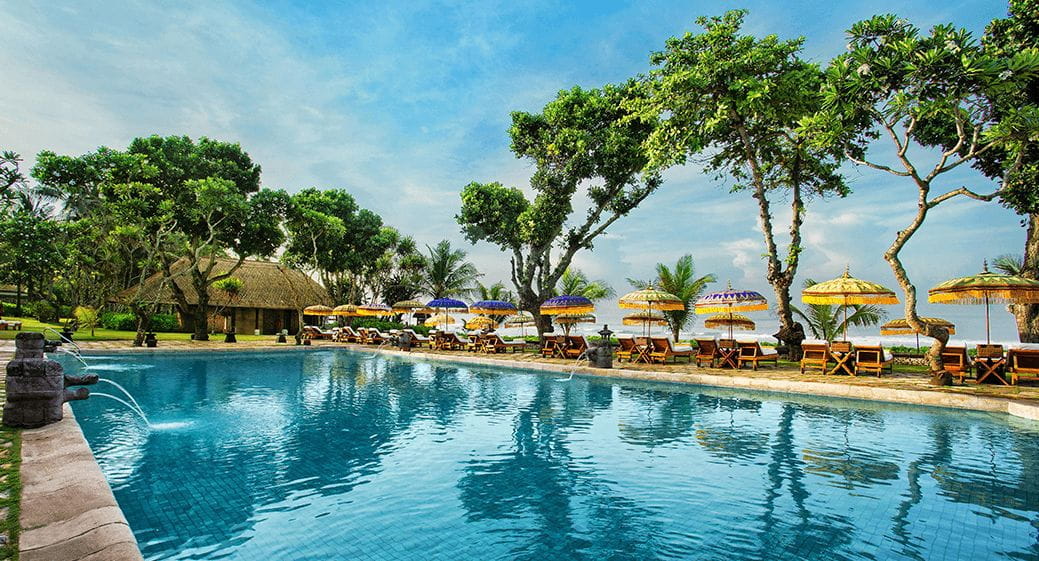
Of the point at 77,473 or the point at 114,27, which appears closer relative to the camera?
the point at 77,473

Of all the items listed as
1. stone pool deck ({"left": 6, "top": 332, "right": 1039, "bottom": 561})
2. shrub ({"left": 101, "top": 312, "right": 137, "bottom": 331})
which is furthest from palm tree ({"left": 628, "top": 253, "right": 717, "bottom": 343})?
shrub ({"left": 101, "top": 312, "right": 137, "bottom": 331})

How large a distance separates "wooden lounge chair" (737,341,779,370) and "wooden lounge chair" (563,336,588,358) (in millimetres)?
4913

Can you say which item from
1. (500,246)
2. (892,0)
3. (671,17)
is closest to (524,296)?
(500,246)

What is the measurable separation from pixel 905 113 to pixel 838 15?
404 centimetres

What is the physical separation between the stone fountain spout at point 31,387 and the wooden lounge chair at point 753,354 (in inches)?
547

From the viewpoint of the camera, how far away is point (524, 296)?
20.9 metres

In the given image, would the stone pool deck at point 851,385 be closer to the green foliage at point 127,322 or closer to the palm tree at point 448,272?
the palm tree at point 448,272

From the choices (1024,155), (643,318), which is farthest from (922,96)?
(643,318)

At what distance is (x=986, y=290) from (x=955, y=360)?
1.63m

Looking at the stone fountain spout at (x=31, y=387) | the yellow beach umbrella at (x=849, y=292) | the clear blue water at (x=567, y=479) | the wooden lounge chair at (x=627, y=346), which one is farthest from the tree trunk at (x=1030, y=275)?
the stone fountain spout at (x=31, y=387)

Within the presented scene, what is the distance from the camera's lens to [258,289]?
32.8 meters

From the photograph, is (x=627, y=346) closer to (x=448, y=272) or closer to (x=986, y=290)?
(x=986, y=290)

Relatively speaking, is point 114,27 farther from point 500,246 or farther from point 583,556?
point 583,556

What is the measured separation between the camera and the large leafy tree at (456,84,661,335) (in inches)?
742
